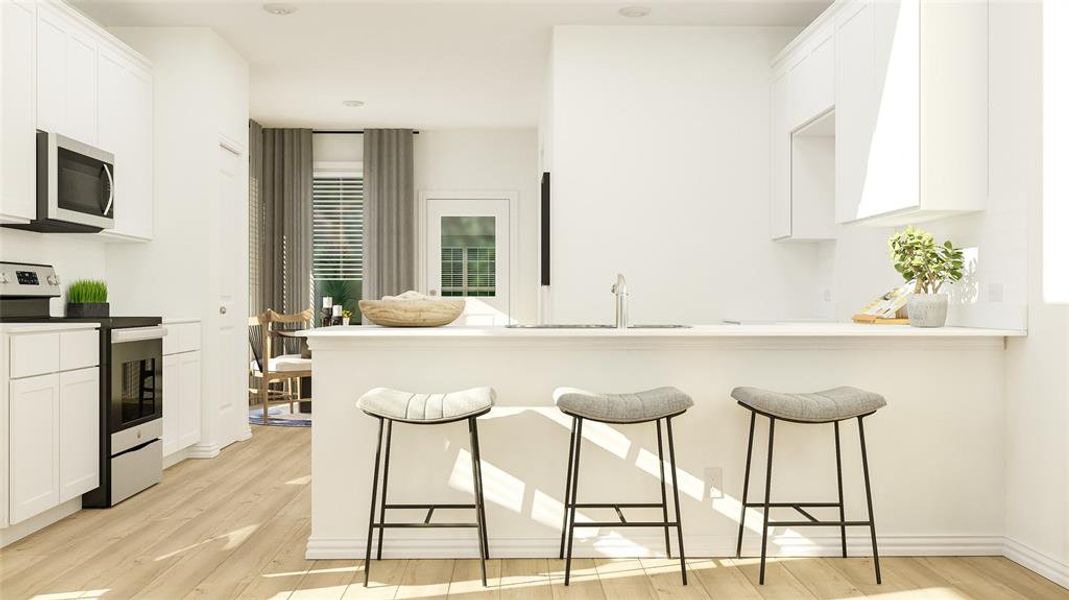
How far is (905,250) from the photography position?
11.6 ft

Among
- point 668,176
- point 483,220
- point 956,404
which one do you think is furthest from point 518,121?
point 956,404

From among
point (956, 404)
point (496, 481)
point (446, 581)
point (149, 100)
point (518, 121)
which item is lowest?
point (446, 581)

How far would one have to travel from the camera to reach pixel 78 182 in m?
4.24

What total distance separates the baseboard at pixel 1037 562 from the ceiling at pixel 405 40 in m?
3.14

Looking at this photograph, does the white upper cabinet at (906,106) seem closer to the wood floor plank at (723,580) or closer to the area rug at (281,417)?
the wood floor plank at (723,580)

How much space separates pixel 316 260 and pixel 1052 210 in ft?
22.7

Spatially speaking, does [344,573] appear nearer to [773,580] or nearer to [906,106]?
[773,580]

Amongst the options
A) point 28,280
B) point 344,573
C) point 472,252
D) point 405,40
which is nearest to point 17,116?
point 28,280

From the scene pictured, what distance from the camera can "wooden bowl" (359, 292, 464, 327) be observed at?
330 centimetres

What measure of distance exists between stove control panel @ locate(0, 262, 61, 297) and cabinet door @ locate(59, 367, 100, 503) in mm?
699

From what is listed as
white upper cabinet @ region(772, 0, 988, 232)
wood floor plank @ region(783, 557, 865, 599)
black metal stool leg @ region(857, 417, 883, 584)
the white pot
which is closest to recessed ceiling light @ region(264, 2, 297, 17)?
white upper cabinet @ region(772, 0, 988, 232)

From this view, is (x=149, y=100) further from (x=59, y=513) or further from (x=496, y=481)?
(x=496, y=481)

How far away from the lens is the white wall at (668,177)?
5109 millimetres

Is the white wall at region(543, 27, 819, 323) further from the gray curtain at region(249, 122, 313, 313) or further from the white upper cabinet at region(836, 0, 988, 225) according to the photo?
the gray curtain at region(249, 122, 313, 313)
